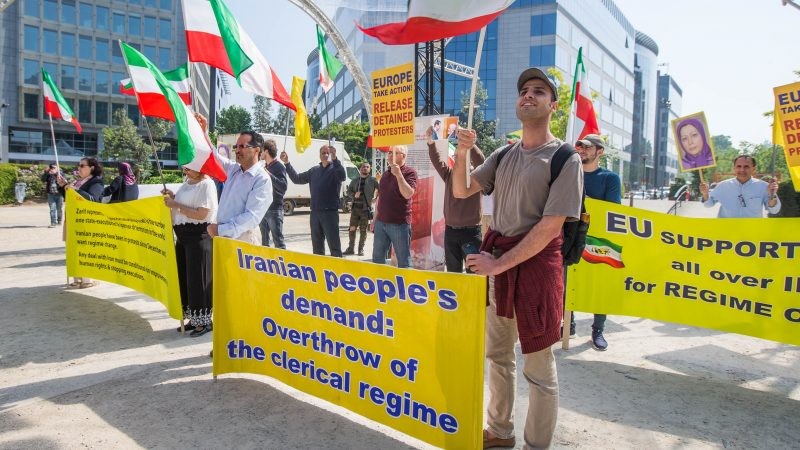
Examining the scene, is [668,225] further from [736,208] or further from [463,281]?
[463,281]

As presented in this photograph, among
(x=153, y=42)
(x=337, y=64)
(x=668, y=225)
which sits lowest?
(x=668, y=225)

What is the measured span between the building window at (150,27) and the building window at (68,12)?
633cm

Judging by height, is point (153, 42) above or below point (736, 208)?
above

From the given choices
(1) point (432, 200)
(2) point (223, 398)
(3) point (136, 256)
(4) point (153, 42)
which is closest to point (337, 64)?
(1) point (432, 200)

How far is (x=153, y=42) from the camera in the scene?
5375cm

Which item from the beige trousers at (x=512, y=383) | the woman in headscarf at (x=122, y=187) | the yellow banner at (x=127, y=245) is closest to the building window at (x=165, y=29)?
the woman in headscarf at (x=122, y=187)

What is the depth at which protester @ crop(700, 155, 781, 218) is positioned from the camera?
589 centimetres

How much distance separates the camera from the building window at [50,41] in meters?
49.9

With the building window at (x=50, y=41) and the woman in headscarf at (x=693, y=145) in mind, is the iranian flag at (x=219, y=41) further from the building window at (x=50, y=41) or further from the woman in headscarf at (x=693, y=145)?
the building window at (x=50, y=41)

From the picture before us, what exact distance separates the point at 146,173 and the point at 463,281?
132ft

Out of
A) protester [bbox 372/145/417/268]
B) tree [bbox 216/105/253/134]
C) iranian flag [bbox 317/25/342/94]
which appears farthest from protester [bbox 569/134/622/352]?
tree [bbox 216/105/253/134]

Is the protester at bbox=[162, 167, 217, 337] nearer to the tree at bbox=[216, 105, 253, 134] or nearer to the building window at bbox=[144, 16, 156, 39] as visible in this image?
the building window at bbox=[144, 16, 156, 39]

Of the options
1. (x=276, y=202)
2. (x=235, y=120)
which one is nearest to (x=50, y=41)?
(x=235, y=120)

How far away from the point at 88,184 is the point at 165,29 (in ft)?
181
